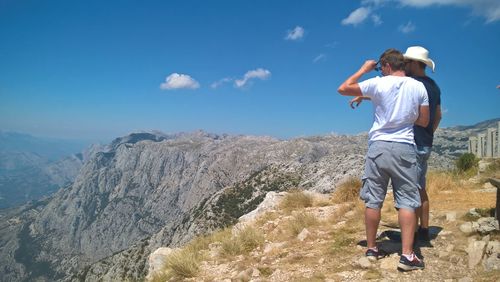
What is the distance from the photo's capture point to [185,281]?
22.6 feet

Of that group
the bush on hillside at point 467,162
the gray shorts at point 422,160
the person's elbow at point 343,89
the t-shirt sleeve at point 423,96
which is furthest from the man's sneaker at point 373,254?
the bush on hillside at point 467,162

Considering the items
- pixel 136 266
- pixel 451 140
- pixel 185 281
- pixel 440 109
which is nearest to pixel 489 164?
pixel 440 109

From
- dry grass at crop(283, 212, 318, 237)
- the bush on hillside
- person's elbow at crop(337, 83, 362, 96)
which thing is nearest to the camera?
person's elbow at crop(337, 83, 362, 96)

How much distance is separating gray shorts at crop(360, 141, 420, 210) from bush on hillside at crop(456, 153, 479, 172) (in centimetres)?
1174

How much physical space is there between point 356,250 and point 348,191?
228 inches

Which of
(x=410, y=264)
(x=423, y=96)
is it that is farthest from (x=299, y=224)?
(x=423, y=96)

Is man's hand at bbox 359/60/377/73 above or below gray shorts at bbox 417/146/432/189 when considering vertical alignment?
above

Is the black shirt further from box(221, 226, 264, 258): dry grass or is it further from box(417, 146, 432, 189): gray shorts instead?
box(221, 226, 264, 258): dry grass

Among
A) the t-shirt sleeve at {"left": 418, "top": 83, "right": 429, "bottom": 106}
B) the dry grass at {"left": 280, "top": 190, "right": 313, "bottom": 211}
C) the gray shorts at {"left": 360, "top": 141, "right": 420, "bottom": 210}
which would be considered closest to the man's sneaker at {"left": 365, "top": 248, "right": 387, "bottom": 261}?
the gray shorts at {"left": 360, "top": 141, "right": 420, "bottom": 210}

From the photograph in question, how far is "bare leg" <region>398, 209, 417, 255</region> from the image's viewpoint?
5.24 m

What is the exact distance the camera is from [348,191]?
1218 cm

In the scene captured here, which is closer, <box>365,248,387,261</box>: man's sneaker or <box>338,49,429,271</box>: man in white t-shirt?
<box>338,49,429,271</box>: man in white t-shirt

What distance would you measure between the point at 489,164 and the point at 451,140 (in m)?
203

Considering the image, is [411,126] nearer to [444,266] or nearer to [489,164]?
[444,266]
